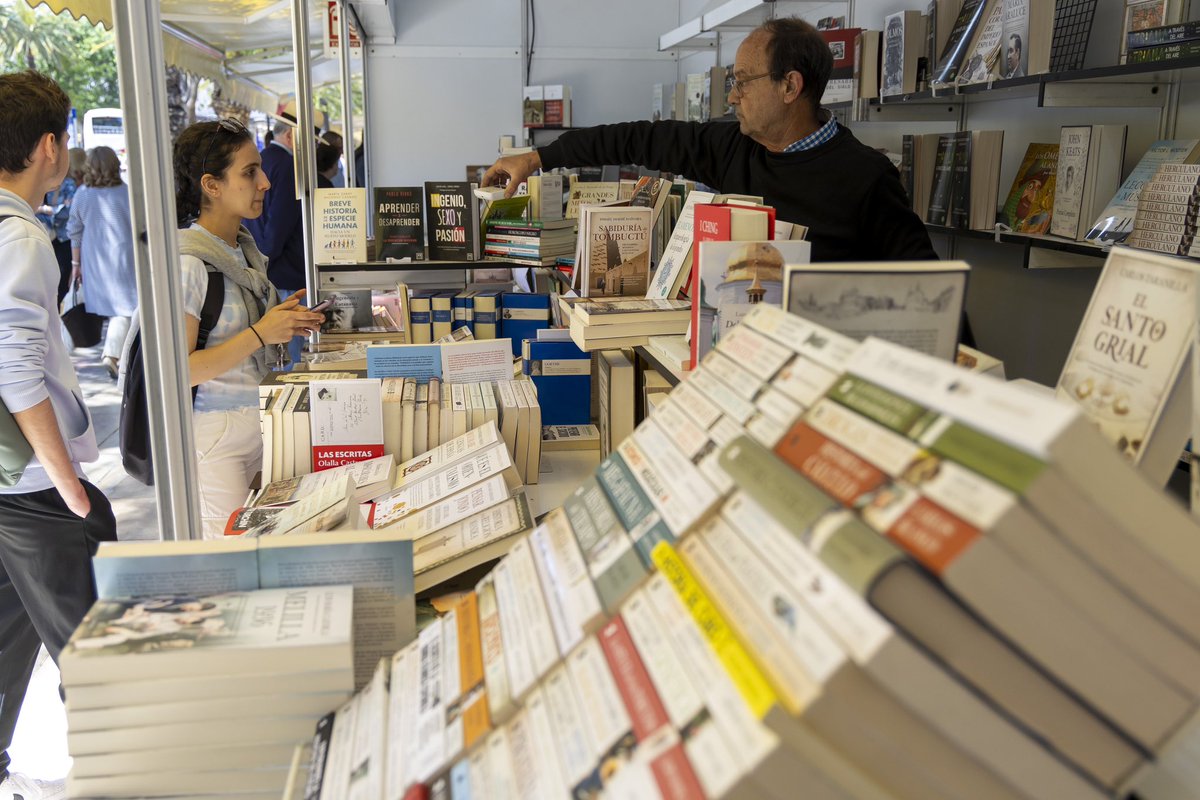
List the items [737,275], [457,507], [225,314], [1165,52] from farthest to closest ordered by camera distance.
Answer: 1. [225,314]
2. [1165,52]
3. [457,507]
4. [737,275]

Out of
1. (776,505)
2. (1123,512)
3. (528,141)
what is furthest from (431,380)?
(528,141)

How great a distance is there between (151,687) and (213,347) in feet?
5.97

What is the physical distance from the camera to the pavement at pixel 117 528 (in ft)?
9.42

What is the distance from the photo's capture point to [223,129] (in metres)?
2.98

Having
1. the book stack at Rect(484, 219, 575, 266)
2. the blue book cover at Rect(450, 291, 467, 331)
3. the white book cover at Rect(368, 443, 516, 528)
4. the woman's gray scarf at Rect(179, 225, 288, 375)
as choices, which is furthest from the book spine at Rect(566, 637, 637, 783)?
the blue book cover at Rect(450, 291, 467, 331)

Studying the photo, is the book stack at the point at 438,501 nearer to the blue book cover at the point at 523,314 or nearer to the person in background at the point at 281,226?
the blue book cover at the point at 523,314

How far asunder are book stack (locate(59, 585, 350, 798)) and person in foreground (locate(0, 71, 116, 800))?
4.13ft

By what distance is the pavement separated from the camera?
287 centimetres

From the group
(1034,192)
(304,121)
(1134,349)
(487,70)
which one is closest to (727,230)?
(1134,349)

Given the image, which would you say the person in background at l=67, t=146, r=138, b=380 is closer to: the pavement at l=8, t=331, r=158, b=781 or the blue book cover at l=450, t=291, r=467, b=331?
the pavement at l=8, t=331, r=158, b=781

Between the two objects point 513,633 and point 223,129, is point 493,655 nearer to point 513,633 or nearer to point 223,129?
point 513,633

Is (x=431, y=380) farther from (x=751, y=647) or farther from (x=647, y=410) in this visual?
(x=751, y=647)

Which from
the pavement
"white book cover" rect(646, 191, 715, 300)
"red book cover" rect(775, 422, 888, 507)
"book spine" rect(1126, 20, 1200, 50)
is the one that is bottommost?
the pavement

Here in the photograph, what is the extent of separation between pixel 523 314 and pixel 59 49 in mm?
2315
